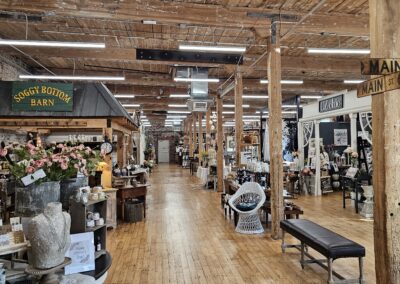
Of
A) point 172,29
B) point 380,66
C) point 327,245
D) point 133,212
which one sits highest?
point 172,29

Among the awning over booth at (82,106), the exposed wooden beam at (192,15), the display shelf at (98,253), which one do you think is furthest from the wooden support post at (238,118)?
the display shelf at (98,253)

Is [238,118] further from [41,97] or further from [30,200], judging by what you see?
[30,200]

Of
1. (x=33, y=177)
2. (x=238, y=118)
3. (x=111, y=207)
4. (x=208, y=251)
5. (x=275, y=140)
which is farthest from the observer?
(x=238, y=118)

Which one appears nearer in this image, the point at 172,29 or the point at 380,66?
the point at 380,66

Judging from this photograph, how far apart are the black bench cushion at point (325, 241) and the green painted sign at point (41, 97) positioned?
15.4 feet

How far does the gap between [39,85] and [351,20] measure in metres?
6.14

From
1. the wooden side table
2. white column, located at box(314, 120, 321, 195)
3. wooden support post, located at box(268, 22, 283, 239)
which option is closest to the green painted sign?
the wooden side table

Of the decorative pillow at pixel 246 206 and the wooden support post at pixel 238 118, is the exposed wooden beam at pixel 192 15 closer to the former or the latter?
the wooden support post at pixel 238 118

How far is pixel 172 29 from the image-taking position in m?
6.69

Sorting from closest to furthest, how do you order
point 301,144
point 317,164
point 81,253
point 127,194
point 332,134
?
point 81,253 → point 127,194 → point 317,164 → point 301,144 → point 332,134

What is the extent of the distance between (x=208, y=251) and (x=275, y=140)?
2.17 meters

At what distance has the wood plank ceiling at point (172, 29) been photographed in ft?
17.2

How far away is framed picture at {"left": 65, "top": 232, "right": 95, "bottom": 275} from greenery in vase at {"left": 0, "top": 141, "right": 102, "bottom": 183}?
60 cm

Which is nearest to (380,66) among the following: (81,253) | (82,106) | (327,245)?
→ (327,245)
